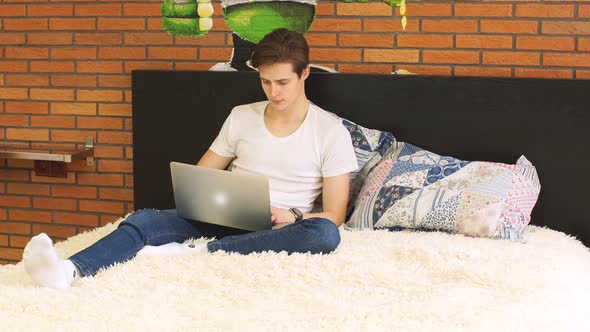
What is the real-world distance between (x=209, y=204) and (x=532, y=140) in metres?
1.28

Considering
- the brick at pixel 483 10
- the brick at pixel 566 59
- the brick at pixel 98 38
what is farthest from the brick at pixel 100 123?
the brick at pixel 566 59

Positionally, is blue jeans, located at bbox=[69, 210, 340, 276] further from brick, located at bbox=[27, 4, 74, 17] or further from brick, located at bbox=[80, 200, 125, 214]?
brick, located at bbox=[27, 4, 74, 17]

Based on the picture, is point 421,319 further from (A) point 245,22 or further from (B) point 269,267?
(A) point 245,22

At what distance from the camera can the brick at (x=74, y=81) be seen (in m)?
3.37

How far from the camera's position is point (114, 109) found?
132 inches

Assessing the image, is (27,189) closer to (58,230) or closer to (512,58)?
(58,230)

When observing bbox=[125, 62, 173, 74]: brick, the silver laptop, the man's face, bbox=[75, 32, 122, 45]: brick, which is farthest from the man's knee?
bbox=[75, 32, 122, 45]: brick

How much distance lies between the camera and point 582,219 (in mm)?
2809

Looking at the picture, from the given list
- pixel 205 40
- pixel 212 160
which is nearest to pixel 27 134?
pixel 205 40

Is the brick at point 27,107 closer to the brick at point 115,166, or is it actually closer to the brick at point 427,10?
the brick at point 115,166

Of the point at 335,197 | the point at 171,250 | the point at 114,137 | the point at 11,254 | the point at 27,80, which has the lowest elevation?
the point at 11,254

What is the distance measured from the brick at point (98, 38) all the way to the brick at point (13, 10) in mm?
284

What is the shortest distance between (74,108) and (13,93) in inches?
12.5

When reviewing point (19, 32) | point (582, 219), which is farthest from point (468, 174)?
point (19, 32)
